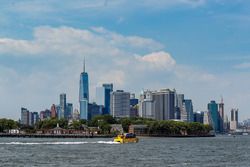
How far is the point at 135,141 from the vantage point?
170 m

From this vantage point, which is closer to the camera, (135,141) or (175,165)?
(175,165)

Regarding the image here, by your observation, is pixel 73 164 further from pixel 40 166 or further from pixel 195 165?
pixel 195 165

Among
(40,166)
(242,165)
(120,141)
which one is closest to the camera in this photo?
(40,166)

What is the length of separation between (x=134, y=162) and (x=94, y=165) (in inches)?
314

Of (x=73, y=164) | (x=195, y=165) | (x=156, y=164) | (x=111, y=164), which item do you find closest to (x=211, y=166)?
(x=195, y=165)

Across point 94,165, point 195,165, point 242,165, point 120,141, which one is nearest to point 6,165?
point 94,165

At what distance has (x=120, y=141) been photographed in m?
164

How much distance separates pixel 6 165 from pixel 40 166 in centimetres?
436

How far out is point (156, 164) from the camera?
74750 millimetres

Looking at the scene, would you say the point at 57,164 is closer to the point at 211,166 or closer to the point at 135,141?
the point at 211,166

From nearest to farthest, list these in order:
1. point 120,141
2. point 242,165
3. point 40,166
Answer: point 40,166 < point 242,165 < point 120,141

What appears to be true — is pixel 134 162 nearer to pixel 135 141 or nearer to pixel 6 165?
pixel 6 165

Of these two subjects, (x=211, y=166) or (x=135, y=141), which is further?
(x=135, y=141)

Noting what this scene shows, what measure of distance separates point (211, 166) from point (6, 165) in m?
24.6
